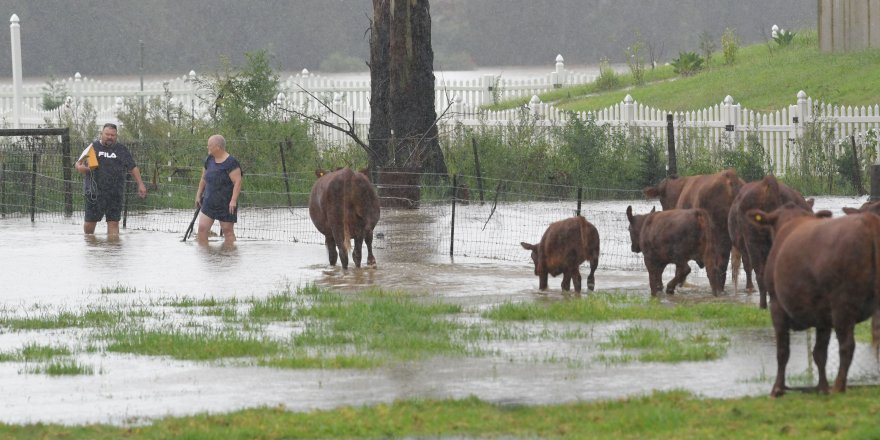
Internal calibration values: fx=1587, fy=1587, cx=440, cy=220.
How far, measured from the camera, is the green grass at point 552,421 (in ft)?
28.6

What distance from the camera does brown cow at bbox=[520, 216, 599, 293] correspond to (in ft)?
49.5

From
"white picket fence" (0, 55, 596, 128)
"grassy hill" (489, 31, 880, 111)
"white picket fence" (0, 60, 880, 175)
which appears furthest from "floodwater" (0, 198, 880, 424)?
"white picket fence" (0, 55, 596, 128)

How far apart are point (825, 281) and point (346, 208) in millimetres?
9135

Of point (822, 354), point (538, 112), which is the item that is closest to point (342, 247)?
point (822, 354)

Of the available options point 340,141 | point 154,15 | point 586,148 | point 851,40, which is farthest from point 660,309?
point 154,15

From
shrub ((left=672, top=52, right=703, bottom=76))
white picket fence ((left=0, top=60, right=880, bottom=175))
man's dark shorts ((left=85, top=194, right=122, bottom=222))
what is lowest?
man's dark shorts ((left=85, top=194, right=122, bottom=222))

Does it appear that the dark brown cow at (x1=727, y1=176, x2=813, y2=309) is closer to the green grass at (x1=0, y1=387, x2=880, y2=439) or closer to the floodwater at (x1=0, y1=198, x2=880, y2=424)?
the floodwater at (x1=0, y1=198, x2=880, y2=424)

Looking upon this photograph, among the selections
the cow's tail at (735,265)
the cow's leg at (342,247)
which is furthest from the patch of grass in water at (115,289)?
the cow's tail at (735,265)

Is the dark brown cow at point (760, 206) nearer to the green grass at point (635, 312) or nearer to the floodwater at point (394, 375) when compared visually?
the green grass at point (635, 312)

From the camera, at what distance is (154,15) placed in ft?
247

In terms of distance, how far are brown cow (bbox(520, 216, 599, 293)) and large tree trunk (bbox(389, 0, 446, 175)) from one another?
12514 millimetres

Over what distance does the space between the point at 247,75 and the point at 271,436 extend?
85.3 feet

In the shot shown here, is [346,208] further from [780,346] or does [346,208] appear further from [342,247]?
[780,346]

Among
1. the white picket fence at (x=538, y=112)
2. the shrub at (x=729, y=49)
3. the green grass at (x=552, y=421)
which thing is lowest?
the green grass at (x=552, y=421)
